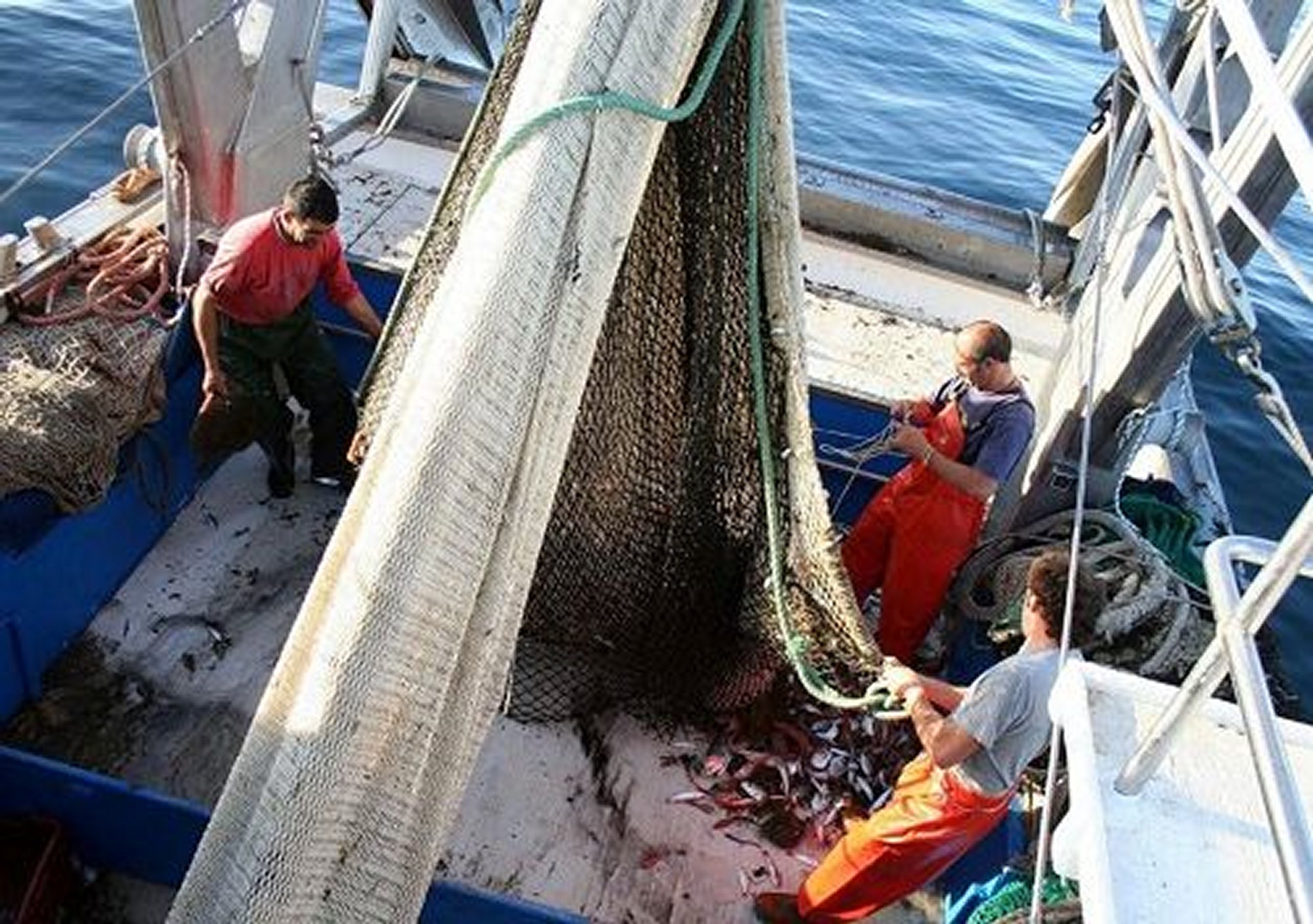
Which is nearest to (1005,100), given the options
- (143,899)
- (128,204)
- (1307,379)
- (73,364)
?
(1307,379)

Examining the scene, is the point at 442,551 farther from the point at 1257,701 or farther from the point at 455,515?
the point at 1257,701

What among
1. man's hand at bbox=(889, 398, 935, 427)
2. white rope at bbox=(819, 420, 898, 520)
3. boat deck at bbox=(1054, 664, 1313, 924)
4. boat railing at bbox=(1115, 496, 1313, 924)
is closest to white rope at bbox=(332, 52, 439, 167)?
white rope at bbox=(819, 420, 898, 520)

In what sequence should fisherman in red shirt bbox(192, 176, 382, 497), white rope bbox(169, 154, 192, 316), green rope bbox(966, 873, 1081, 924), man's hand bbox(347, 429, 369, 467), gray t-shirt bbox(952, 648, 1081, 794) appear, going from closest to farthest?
1. gray t-shirt bbox(952, 648, 1081, 794)
2. green rope bbox(966, 873, 1081, 924)
3. man's hand bbox(347, 429, 369, 467)
4. fisherman in red shirt bbox(192, 176, 382, 497)
5. white rope bbox(169, 154, 192, 316)

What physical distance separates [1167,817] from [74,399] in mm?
4175

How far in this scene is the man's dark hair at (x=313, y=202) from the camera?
15.0 ft

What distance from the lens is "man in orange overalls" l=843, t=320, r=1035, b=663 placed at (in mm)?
4621

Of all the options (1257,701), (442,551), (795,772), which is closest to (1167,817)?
(1257,701)

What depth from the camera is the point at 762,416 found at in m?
3.83

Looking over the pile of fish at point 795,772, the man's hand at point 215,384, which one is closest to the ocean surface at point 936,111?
the pile of fish at point 795,772

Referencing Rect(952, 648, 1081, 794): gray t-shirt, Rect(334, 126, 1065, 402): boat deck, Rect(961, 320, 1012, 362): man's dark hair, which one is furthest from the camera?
Rect(334, 126, 1065, 402): boat deck

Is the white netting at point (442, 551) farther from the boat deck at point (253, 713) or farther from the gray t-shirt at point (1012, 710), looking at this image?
the boat deck at point (253, 713)

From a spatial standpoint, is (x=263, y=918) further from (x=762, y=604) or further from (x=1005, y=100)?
(x=1005, y=100)

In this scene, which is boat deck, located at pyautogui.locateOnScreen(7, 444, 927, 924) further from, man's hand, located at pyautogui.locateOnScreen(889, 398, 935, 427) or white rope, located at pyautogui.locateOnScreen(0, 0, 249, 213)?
white rope, located at pyautogui.locateOnScreen(0, 0, 249, 213)

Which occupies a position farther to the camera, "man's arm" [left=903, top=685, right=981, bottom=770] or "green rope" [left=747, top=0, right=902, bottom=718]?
"man's arm" [left=903, top=685, right=981, bottom=770]
